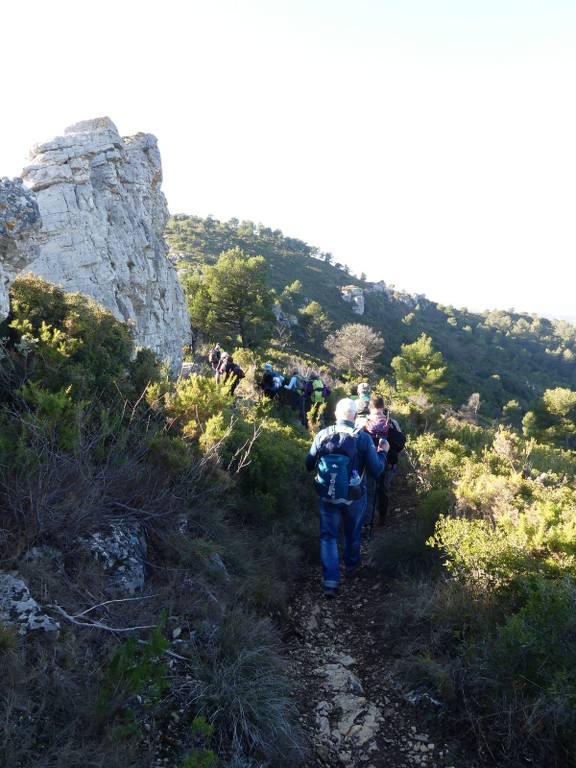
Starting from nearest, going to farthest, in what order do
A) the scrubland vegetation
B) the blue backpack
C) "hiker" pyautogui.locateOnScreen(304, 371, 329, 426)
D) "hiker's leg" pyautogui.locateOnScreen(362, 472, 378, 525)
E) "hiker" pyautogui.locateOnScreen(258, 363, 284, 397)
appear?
the scrubland vegetation, the blue backpack, "hiker's leg" pyautogui.locateOnScreen(362, 472, 378, 525), "hiker" pyautogui.locateOnScreen(304, 371, 329, 426), "hiker" pyautogui.locateOnScreen(258, 363, 284, 397)

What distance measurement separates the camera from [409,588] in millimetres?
3686

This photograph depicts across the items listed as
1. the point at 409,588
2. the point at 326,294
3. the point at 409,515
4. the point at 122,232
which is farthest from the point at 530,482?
the point at 326,294

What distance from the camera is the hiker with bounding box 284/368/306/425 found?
Result: 9133mm

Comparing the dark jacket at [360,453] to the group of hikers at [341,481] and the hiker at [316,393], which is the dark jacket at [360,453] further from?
the hiker at [316,393]

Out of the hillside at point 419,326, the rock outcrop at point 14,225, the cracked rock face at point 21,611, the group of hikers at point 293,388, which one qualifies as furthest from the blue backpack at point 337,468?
the hillside at point 419,326

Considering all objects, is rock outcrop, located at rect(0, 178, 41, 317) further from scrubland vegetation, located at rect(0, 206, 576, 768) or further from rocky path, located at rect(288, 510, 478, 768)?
rocky path, located at rect(288, 510, 478, 768)

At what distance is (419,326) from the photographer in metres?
58.3

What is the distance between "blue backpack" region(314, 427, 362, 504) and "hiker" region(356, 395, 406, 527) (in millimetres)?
1274

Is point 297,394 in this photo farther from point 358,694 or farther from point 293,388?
point 358,694

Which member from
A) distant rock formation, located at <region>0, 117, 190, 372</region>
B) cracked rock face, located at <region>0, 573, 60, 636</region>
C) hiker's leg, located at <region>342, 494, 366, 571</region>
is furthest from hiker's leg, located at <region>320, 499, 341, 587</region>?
distant rock formation, located at <region>0, 117, 190, 372</region>

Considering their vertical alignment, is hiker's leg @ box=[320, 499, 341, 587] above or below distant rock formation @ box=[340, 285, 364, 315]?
above

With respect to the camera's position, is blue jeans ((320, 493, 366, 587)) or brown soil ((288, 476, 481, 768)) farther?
blue jeans ((320, 493, 366, 587))

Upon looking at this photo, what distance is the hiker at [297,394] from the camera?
30.0 feet

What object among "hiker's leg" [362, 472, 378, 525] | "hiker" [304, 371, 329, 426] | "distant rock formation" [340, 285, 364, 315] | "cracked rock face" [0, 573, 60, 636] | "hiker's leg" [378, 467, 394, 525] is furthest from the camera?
"distant rock formation" [340, 285, 364, 315]
